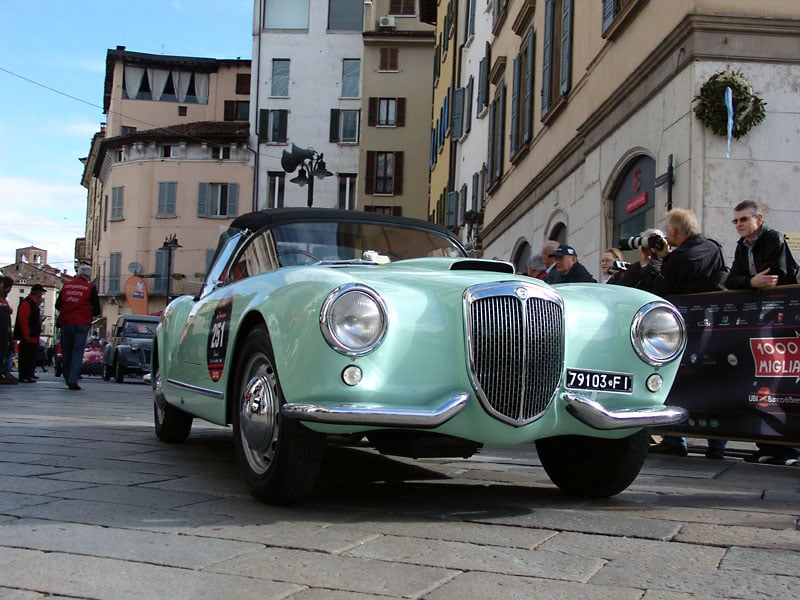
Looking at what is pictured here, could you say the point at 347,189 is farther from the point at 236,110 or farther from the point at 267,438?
the point at 267,438

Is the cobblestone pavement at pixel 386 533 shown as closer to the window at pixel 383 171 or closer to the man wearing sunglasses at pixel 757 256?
the man wearing sunglasses at pixel 757 256

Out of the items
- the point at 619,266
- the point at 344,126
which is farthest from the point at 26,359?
the point at 344,126

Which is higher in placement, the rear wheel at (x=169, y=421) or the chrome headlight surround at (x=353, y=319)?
the chrome headlight surround at (x=353, y=319)

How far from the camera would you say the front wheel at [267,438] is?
3.93 metres

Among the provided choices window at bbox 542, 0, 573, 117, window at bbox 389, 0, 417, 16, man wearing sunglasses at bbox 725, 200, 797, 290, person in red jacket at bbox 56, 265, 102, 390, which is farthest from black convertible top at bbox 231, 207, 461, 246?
window at bbox 389, 0, 417, 16

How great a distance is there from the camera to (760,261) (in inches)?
259

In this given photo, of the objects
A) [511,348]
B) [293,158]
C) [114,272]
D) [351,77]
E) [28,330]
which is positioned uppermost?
[351,77]

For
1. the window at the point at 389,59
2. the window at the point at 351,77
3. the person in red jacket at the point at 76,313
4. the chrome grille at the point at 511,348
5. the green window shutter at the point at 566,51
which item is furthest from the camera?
the window at the point at 351,77

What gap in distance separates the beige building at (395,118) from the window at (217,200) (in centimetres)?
641

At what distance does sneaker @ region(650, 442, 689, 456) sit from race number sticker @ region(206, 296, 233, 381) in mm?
3434

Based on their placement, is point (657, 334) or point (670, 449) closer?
point (657, 334)

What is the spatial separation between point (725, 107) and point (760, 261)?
3673 mm

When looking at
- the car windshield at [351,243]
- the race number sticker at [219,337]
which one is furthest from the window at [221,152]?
the race number sticker at [219,337]

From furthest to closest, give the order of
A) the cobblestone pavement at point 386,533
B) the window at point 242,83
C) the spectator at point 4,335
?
the window at point 242,83 → the spectator at point 4,335 → the cobblestone pavement at point 386,533
